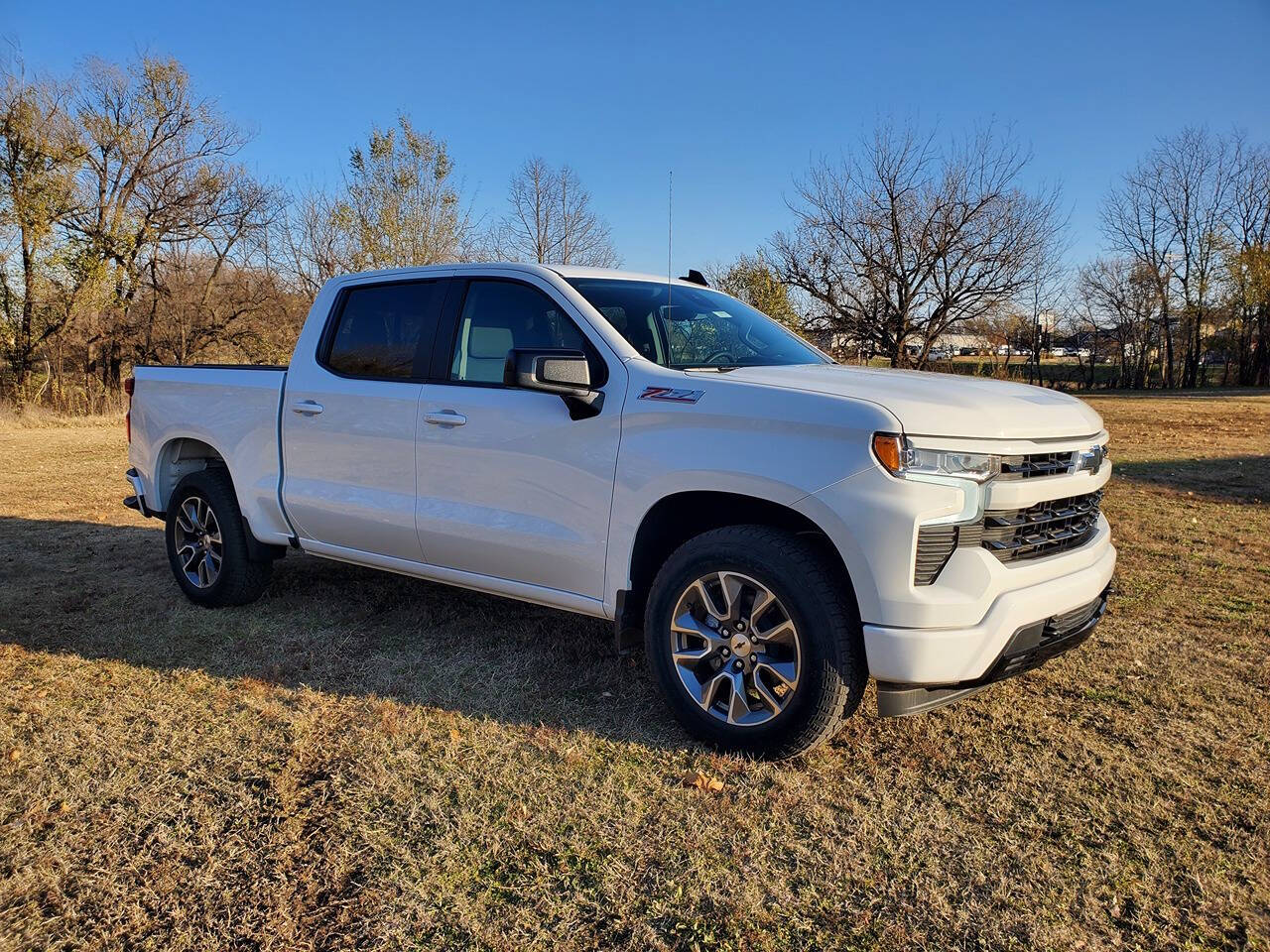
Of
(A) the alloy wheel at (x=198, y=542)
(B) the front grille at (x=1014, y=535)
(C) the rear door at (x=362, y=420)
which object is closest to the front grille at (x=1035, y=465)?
(B) the front grille at (x=1014, y=535)

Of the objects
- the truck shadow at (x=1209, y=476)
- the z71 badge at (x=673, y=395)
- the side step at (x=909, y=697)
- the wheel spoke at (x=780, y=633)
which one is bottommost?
the side step at (x=909, y=697)

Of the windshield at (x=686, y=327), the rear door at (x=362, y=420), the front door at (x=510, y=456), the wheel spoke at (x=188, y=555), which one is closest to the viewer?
the front door at (x=510, y=456)

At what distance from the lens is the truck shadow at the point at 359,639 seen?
3855 mm

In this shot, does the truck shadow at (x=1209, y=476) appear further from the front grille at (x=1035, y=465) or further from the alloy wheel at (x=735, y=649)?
the alloy wheel at (x=735, y=649)

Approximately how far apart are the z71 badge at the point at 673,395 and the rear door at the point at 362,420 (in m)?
1.35

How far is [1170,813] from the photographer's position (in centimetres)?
291

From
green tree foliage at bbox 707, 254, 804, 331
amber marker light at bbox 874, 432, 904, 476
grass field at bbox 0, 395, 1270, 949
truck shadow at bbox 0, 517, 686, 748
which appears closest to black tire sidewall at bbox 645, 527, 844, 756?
grass field at bbox 0, 395, 1270, 949

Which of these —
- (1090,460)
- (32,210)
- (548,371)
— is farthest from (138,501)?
(32,210)

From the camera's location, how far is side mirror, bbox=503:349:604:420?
338 centimetres

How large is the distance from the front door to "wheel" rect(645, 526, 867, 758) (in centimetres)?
43

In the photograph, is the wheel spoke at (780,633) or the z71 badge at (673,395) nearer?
the wheel spoke at (780,633)

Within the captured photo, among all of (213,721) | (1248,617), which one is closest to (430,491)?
(213,721)

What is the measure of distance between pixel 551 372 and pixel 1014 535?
72.4 inches

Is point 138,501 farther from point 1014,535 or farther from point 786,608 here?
point 1014,535
